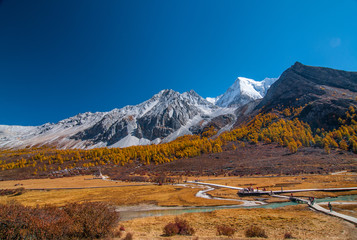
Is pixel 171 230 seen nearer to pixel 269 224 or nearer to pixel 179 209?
pixel 269 224

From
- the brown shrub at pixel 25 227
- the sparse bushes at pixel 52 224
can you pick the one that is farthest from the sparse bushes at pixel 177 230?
the brown shrub at pixel 25 227

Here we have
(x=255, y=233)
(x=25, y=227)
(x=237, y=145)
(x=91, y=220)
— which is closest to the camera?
(x=25, y=227)

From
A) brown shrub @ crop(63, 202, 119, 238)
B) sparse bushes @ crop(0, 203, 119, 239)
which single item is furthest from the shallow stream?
sparse bushes @ crop(0, 203, 119, 239)

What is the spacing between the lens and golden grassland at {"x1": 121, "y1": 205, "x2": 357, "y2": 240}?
17.2 meters

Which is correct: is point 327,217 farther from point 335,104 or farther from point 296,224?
point 335,104

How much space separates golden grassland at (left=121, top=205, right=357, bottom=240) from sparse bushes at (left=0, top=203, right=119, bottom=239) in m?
4.33

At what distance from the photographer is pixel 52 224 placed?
44.8ft

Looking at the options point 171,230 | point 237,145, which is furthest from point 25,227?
point 237,145

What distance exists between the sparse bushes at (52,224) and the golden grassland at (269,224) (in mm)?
4333

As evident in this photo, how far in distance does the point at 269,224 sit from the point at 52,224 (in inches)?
877

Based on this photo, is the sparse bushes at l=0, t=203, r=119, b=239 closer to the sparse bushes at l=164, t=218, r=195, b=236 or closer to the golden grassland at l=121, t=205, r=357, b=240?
the golden grassland at l=121, t=205, r=357, b=240

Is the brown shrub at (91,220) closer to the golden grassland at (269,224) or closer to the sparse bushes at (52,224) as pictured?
the sparse bushes at (52,224)

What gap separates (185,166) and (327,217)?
97.1 meters

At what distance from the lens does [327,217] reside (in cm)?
2202
